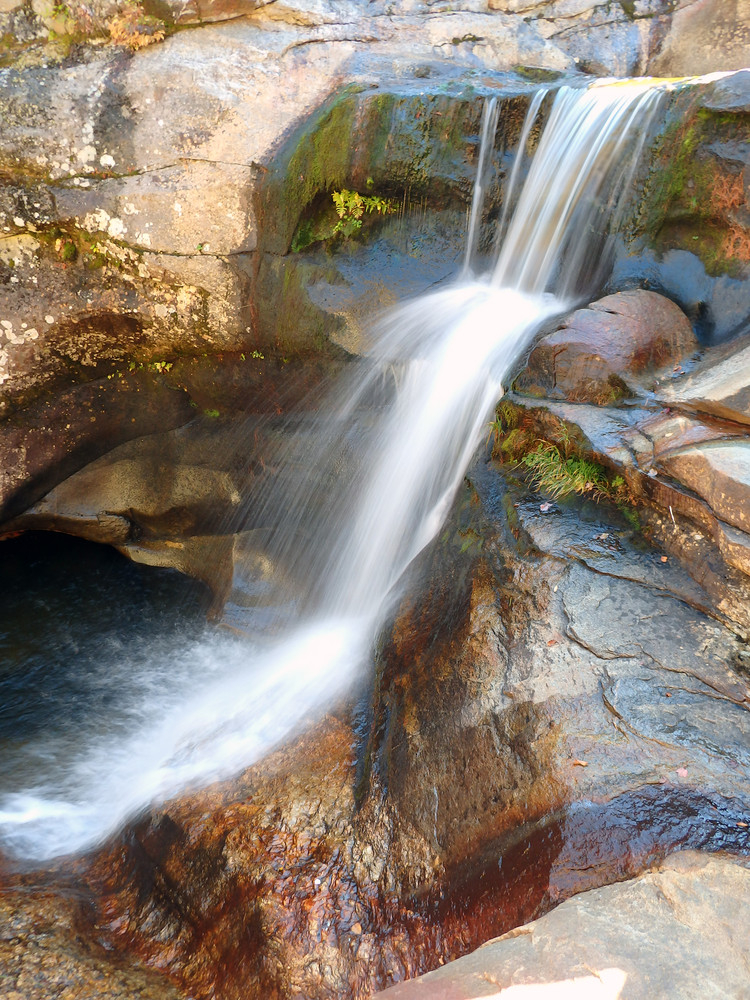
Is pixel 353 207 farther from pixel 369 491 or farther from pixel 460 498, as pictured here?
pixel 460 498

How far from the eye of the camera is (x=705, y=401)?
3553 millimetres

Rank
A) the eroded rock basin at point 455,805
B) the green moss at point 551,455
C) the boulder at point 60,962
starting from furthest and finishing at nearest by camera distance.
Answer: the green moss at point 551,455 → the boulder at point 60,962 → the eroded rock basin at point 455,805

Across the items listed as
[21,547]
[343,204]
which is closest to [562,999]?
[343,204]

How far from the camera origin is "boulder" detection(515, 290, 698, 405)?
13.0ft

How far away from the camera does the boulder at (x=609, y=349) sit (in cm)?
397

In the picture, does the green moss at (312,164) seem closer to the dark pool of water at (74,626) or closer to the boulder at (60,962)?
the dark pool of water at (74,626)

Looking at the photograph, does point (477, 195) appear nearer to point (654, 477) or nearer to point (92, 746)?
point (654, 477)

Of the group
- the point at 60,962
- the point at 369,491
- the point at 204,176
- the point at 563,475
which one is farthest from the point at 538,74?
the point at 60,962

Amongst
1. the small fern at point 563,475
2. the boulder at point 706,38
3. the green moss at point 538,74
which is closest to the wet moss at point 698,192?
the small fern at point 563,475

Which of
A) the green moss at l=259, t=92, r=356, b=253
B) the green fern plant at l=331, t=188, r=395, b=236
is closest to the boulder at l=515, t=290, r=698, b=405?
the green fern plant at l=331, t=188, r=395, b=236

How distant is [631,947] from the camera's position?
193 centimetres

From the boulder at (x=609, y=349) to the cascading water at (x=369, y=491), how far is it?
1.70ft

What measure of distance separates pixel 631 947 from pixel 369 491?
12.1 feet

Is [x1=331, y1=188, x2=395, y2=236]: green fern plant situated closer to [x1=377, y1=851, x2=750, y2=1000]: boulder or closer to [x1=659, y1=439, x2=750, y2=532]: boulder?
[x1=659, y1=439, x2=750, y2=532]: boulder
